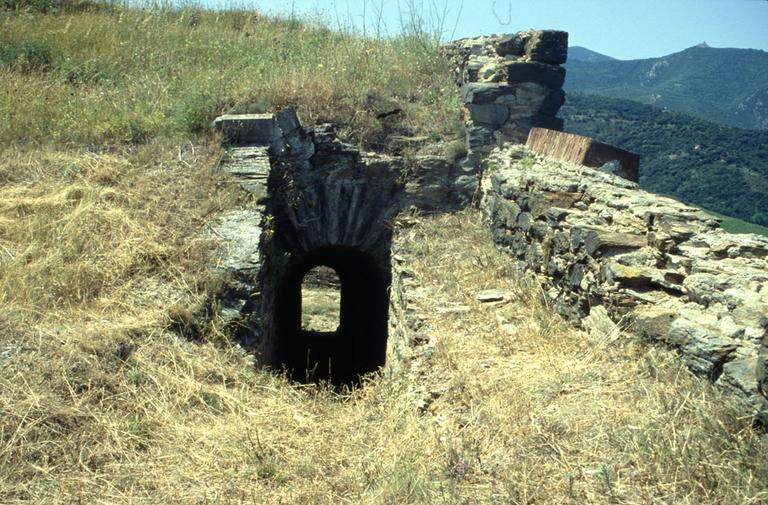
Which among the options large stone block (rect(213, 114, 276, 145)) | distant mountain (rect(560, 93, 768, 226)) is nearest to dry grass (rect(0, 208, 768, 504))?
large stone block (rect(213, 114, 276, 145))

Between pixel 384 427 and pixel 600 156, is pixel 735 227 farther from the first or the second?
pixel 384 427

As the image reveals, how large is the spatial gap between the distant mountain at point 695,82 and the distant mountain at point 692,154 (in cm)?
769

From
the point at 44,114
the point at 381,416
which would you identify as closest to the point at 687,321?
the point at 381,416

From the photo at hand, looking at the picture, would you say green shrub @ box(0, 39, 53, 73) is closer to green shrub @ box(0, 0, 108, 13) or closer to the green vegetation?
green shrub @ box(0, 0, 108, 13)

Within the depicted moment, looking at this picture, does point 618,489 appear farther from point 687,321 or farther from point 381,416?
point 381,416

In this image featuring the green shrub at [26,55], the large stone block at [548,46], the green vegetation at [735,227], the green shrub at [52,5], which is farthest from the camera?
the green shrub at [52,5]

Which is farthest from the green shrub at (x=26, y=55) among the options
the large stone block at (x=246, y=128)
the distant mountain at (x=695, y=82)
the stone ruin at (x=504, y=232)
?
the distant mountain at (x=695, y=82)

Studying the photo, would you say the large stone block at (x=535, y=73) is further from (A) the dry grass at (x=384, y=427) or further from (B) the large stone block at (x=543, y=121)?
(A) the dry grass at (x=384, y=427)

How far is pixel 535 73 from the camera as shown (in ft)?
28.4

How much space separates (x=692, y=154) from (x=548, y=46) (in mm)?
11034

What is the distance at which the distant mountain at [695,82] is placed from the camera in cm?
3006

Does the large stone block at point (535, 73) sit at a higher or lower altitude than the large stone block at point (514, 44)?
lower

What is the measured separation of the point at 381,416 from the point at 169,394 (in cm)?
140

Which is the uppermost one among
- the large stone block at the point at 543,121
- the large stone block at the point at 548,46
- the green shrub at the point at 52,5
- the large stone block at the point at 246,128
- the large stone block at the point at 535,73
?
the green shrub at the point at 52,5
